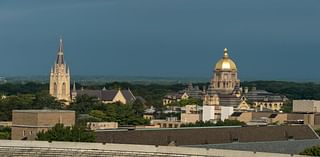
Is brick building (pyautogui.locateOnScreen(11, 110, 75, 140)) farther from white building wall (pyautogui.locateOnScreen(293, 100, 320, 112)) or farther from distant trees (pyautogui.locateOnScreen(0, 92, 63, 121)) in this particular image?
distant trees (pyautogui.locateOnScreen(0, 92, 63, 121))

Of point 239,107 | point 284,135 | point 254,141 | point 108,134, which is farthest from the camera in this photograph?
point 239,107

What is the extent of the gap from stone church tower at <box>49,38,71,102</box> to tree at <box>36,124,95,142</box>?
280 feet

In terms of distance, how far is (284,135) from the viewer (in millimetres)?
63219

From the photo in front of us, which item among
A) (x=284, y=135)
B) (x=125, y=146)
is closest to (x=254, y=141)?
(x=284, y=135)

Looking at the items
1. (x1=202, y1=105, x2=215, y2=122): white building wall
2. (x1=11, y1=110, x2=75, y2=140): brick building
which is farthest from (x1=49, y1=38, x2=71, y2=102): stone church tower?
(x1=11, y1=110, x2=75, y2=140): brick building

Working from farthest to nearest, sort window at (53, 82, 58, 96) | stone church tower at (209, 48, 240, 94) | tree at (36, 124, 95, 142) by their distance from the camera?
window at (53, 82, 58, 96)
stone church tower at (209, 48, 240, 94)
tree at (36, 124, 95, 142)

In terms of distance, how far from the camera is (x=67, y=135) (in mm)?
50062

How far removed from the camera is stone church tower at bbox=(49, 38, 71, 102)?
5418 inches

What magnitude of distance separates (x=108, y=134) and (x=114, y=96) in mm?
83864

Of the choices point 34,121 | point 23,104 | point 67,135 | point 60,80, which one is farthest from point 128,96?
point 67,135

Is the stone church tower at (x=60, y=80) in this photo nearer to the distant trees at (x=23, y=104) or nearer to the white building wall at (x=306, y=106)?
the distant trees at (x=23, y=104)

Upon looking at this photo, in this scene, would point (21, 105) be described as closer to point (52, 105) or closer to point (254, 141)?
point (52, 105)

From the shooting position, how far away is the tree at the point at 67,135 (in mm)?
49750

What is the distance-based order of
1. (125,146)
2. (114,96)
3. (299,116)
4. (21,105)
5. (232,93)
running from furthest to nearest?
(114,96) → (232,93) → (21,105) → (299,116) → (125,146)
